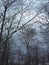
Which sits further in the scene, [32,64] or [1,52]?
[32,64]

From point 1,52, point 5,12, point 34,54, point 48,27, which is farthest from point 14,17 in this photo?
point 34,54

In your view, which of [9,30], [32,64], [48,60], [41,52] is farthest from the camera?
[41,52]

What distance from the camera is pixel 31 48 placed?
4066 cm

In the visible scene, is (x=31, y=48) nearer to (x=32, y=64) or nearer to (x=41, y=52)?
(x=41, y=52)

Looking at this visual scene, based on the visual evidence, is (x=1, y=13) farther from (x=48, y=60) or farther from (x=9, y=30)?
(x=48, y=60)

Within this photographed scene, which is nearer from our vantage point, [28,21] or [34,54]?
[28,21]

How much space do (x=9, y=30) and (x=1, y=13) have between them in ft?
5.68

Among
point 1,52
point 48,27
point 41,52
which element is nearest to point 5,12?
point 1,52

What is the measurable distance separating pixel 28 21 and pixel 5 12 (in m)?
2.14

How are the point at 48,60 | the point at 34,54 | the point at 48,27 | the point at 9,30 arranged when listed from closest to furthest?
the point at 9,30 < the point at 48,27 < the point at 48,60 < the point at 34,54

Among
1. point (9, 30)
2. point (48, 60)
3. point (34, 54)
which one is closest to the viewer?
point (9, 30)

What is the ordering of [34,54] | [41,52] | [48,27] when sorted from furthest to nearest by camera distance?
1. [41,52]
2. [34,54]
3. [48,27]

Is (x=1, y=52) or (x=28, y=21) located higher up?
(x=28, y=21)

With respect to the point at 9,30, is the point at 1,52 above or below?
below
